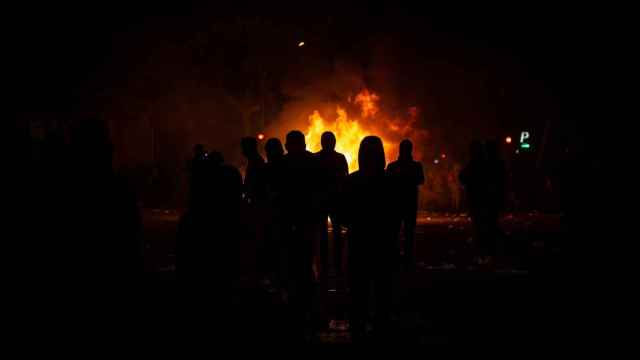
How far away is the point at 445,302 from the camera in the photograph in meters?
11.0

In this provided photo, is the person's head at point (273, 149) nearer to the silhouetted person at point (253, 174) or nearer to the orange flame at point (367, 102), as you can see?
the silhouetted person at point (253, 174)

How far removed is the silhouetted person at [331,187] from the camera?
918 cm

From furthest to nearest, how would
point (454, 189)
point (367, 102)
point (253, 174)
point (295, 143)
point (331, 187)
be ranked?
point (367, 102) → point (454, 189) → point (253, 174) → point (295, 143) → point (331, 187)

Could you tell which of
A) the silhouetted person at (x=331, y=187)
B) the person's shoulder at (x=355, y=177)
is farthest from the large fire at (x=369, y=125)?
the person's shoulder at (x=355, y=177)

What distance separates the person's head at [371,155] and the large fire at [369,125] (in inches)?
1093

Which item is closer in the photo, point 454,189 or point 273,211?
point 273,211

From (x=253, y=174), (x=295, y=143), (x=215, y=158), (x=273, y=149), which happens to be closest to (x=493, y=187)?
(x=253, y=174)

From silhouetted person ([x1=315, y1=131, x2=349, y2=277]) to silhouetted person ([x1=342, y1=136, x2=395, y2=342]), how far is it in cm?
27

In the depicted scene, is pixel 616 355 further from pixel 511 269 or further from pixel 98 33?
pixel 98 33

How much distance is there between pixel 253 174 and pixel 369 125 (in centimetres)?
2575

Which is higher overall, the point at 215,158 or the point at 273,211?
the point at 215,158

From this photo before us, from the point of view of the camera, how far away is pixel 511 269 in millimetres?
14203

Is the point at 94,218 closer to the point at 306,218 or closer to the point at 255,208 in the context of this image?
the point at 306,218

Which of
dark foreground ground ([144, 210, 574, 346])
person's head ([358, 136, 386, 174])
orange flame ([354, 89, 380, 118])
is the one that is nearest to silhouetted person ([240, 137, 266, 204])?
dark foreground ground ([144, 210, 574, 346])
